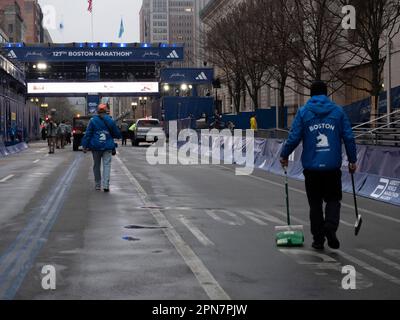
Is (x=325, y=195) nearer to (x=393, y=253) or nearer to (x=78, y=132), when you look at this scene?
(x=393, y=253)

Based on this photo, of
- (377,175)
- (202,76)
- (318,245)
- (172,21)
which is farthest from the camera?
A: (172,21)

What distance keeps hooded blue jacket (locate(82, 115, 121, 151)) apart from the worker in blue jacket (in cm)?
730

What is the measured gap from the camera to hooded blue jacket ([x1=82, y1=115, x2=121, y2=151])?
14891 mm

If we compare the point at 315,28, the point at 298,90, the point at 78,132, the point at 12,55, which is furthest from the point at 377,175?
the point at 12,55

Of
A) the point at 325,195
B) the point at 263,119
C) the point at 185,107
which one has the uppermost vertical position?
the point at 185,107

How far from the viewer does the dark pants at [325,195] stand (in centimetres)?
Result: 811

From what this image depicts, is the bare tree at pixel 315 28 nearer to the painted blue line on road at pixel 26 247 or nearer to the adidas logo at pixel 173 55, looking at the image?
the painted blue line on road at pixel 26 247

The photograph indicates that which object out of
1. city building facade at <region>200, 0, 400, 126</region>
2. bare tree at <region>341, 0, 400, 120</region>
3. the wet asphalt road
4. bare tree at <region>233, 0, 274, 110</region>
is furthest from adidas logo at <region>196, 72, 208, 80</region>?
the wet asphalt road

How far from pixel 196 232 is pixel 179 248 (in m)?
1.26

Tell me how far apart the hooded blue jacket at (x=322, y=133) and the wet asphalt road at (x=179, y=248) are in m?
1.09

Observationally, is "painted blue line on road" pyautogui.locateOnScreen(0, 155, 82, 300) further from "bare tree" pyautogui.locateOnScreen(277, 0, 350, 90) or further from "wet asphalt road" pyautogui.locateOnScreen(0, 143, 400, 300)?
"bare tree" pyautogui.locateOnScreen(277, 0, 350, 90)

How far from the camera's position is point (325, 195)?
8.16 metres

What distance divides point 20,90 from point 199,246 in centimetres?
5327

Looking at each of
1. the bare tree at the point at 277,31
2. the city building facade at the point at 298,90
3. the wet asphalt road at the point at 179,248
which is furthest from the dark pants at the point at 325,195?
the bare tree at the point at 277,31
